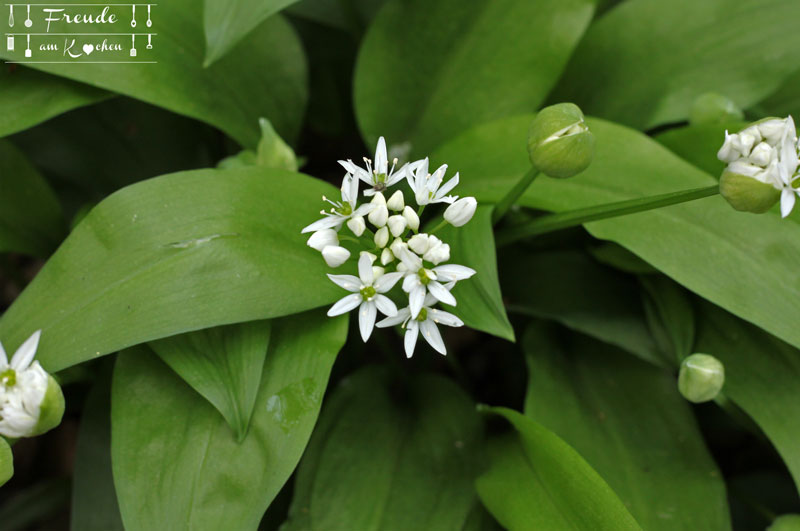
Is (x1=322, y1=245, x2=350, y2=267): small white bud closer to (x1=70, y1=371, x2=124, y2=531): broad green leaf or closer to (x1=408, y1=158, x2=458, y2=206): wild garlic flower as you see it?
(x1=408, y1=158, x2=458, y2=206): wild garlic flower

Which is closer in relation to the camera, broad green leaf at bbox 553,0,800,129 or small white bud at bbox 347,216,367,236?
small white bud at bbox 347,216,367,236

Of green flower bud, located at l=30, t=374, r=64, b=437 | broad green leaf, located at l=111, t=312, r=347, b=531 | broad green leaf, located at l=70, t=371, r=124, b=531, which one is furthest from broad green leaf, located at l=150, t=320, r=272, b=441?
broad green leaf, located at l=70, t=371, r=124, b=531

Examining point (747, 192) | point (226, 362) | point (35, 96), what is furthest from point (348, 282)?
point (35, 96)

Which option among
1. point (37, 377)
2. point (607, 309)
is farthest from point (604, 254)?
point (37, 377)

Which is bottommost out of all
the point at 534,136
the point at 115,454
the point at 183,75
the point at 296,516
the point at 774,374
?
the point at 296,516

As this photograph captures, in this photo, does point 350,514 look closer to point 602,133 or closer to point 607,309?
point 607,309

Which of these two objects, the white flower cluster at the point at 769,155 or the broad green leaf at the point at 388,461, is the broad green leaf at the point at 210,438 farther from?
the white flower cluster at the point at 769,155
